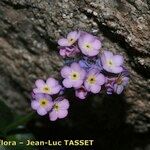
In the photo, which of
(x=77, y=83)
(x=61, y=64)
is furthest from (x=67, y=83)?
(x=61, y=64)

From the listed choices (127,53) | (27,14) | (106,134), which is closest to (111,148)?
(106,134)

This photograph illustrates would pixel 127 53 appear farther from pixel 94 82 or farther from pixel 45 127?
pixel 45 127

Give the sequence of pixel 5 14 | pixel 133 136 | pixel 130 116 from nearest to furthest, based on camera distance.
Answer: pixel 5 14 → pixel 130 116 → pixel 133 136

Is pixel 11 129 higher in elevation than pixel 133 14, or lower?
lower

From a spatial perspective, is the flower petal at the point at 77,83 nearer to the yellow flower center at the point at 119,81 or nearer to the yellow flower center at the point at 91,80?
the yellow flower center at the point at 91,80

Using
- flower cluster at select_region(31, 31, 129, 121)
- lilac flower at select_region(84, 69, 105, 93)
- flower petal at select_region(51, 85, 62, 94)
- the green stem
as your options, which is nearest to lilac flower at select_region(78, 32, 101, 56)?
flower cluster at select_region(31, 31, 129, 121)

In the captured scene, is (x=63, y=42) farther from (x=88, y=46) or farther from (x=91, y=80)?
(x=91, y=80)
